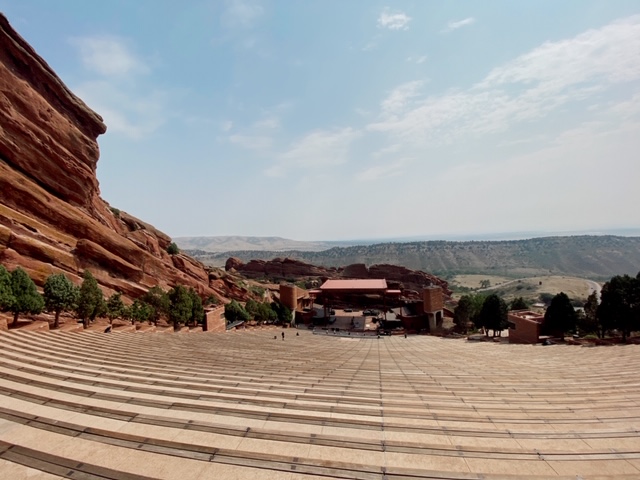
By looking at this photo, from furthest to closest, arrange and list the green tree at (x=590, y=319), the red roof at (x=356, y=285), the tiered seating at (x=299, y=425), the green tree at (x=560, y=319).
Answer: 1. the red roof at (x=356, y=285)
2. the green tree at (x=590, y=319)
3. the green tree at (x=560, y=319)
4. the tiered seating at (x=299, y=425)

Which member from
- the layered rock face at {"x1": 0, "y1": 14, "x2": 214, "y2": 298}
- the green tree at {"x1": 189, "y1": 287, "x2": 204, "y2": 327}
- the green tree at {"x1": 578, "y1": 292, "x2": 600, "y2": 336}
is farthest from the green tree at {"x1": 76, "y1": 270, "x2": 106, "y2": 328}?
the green tree at {"x1": 578, "y1": 292, "x2": 600, "y2": 336}

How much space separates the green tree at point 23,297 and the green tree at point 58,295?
98cm

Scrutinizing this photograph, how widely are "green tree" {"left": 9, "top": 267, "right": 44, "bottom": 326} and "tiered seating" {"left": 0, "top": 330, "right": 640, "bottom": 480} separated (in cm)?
1253

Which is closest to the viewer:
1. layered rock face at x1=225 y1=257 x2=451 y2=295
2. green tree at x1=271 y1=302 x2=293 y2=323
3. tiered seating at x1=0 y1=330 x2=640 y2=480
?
tiered seating at x1=0 y1=330 x2=640 y2=480

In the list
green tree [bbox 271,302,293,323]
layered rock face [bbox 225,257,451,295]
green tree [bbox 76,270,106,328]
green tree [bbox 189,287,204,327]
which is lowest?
green tree [bbox 271,302,293,323]

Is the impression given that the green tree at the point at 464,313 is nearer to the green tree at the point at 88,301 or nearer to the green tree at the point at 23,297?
the green tree at the point at 88,301

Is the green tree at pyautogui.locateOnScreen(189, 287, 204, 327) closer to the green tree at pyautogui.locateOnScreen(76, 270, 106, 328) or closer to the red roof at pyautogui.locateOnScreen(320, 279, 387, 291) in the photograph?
the green tree at pyautogui.locateOnScreen(76, 270, 106, 328)

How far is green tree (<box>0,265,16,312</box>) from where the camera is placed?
20.0 m

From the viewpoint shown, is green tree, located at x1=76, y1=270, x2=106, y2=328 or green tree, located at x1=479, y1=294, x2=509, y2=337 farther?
green tree, located at x1=479, y1=294, x2=509, y2=337

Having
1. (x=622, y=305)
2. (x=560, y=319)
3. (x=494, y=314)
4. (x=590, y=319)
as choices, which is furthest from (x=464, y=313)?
(x=622, y=305)

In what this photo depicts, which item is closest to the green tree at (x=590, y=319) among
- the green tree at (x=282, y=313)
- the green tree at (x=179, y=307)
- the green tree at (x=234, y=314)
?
the green tree at (x=282, y=313)

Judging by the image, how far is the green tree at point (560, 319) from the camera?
34.8 m

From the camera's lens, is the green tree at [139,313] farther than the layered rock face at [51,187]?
No

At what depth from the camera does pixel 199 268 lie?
55.5 meters
